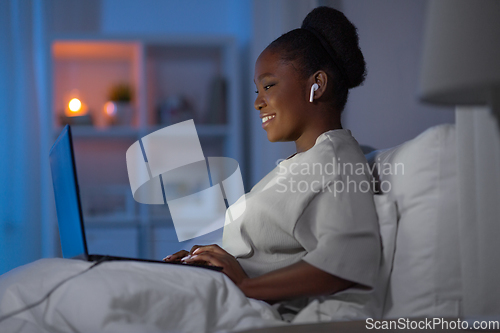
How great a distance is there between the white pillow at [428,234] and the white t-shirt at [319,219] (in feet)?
0.24

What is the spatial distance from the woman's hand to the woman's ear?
425mm

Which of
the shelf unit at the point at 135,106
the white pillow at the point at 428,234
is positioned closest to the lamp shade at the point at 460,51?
the white pillow at the point at 428,234

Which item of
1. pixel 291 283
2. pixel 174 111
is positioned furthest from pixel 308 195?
pixel 174 111

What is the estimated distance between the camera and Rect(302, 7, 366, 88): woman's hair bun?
1.09 meters

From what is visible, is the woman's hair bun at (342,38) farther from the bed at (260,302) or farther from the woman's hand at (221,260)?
the woman's hand at (221,260)

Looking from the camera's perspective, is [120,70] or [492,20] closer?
[492,20]

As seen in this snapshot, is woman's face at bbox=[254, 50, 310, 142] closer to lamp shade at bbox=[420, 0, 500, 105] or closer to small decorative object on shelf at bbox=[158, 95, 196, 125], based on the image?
lamp shade at bbox=[420, 0, 500, 105]

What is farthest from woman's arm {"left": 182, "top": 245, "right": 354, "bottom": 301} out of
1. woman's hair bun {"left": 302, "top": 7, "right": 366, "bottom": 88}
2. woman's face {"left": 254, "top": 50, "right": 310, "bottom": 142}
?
woman's hair bun {"left": 302, "top": 7, "right": 366, "bottom": 88}

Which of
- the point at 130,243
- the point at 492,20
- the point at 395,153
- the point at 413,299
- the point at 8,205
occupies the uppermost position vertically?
the point at 492,20

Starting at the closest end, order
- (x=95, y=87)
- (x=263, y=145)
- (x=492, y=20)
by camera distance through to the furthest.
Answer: (x=492, y=20) < (x=263, y=145) < (x=95, y=87)

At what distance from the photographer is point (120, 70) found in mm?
3016

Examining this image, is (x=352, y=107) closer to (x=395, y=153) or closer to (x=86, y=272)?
(x=395, y=153)

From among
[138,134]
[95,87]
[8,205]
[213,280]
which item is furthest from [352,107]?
[95,87]

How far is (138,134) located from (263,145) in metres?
0.80
